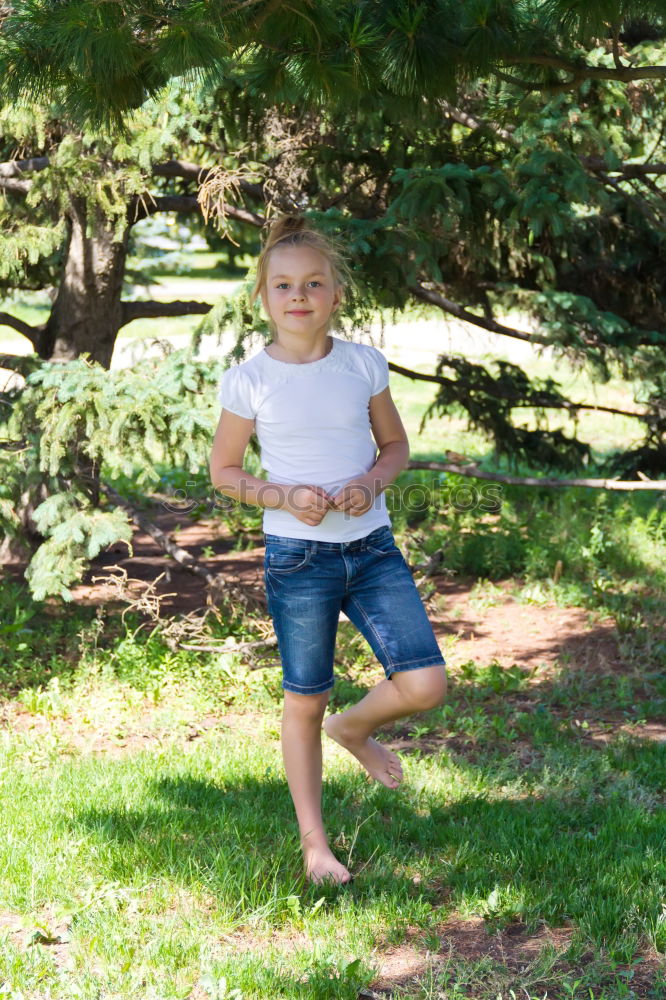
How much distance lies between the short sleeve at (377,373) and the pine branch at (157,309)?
3.46 metres

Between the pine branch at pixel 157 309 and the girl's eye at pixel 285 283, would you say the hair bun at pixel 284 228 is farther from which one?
the pine branch at pixel 157 309

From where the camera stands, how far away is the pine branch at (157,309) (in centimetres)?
656

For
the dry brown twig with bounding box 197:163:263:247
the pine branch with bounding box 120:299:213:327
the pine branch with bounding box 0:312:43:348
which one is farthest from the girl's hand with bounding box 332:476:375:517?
the pine branch with bounding box 0:312:43:348

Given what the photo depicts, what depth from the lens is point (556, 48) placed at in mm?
4016

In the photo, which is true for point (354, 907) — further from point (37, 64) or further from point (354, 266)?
point (354, 266)

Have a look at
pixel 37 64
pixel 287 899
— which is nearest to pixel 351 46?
pixel 37 64

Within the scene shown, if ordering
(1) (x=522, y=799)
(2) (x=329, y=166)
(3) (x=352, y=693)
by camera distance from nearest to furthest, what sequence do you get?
(1) (x=522, y=799), (3) (x=352, y=693), (2) (x=329, y=166)

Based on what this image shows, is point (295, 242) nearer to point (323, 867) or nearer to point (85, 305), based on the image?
point (323, 867)

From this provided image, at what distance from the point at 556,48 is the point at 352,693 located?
2.83m

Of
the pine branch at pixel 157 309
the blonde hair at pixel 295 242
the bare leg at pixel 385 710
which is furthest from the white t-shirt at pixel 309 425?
the pine branch at pixel 157 309

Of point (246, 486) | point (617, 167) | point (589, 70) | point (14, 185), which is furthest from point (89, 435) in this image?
point (617, 167)

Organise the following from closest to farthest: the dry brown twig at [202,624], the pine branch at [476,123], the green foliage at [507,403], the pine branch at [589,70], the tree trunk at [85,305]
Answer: the pine branch at [589,70] → the dry brown twig at [202,624] → the pine branch at [476,123] → the tree trunk at [85,305] → the green foliage at [507,403]

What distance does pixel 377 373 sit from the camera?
10.6ft

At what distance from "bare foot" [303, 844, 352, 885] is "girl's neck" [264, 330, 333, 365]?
1398mm
